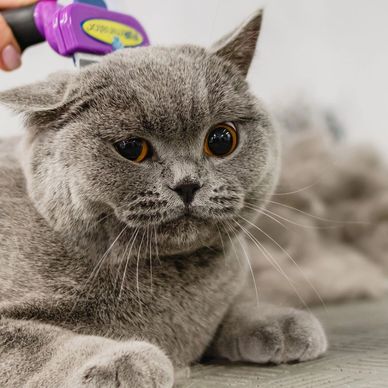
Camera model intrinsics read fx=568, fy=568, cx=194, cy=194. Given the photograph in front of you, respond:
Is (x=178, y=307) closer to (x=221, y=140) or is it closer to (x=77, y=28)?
(x=221, y=140)

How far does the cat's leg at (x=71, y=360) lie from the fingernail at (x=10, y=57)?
0.59 m

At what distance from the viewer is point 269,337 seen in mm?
979

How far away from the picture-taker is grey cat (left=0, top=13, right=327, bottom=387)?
818mm

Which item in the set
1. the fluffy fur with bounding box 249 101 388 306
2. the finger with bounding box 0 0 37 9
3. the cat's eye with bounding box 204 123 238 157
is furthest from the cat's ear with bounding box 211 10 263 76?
the fluffy fur with bounding box 249 101 388 306

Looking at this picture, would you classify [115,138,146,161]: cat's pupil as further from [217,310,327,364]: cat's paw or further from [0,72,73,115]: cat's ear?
[217,310,327,364]: cat's paw

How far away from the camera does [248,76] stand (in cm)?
105

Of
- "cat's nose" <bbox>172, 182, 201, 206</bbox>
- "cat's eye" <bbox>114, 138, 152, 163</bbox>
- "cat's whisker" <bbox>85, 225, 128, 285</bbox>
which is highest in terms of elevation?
"cat's eye" <bbox>114, 138, 152, 163</bbox>

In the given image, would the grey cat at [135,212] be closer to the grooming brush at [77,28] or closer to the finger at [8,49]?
the grooming brush at [77,28]

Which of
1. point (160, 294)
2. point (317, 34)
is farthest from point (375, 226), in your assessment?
point (160, 294)

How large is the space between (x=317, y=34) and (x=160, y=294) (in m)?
1.62

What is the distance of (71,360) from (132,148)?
31 centimetres

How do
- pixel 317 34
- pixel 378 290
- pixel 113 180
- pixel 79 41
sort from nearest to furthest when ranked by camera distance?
pixel 113 180 → pixel 79 41 → pixel 378 290 → pixel 317 34

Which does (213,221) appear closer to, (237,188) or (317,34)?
(237,188)

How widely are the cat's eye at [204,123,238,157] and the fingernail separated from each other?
1.72ft
